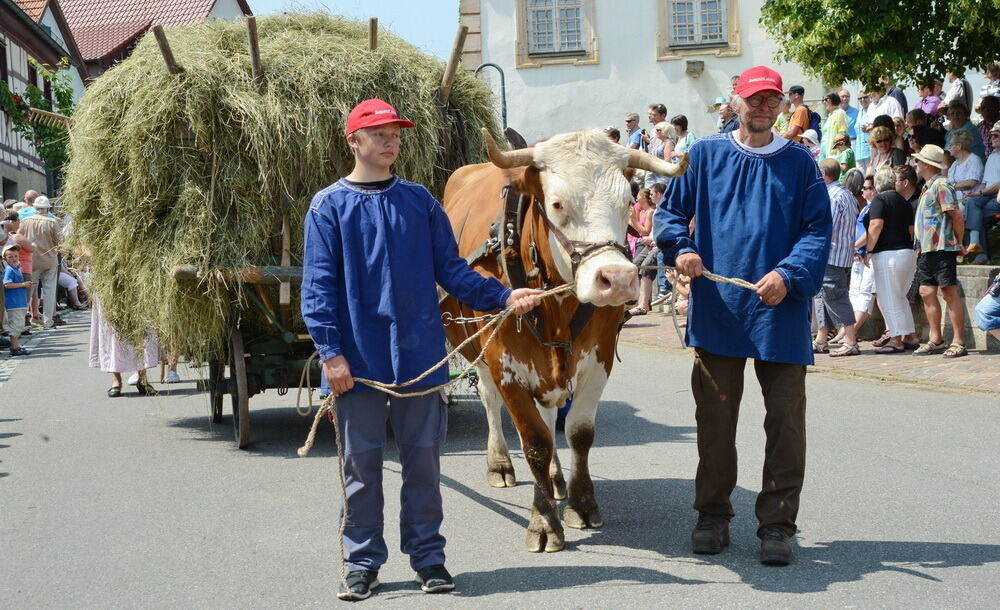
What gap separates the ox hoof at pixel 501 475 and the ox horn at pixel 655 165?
239cm

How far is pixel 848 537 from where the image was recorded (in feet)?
17.1

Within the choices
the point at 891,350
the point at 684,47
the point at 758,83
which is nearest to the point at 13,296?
the point at 891,350

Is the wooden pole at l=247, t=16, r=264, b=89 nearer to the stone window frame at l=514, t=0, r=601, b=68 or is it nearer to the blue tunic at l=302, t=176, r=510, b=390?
the blue tunic at l=302, t=176, r=510, b=390

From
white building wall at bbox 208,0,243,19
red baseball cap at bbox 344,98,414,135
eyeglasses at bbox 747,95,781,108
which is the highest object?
white building wall at bbox 208,0,243,19

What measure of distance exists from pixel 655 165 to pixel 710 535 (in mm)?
1648

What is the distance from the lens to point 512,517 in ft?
19.1

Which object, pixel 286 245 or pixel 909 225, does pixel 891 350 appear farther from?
pixel 286 245

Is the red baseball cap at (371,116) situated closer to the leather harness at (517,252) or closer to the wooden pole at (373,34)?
the leather harness at (517,252)

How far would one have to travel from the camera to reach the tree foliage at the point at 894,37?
13.0 meters

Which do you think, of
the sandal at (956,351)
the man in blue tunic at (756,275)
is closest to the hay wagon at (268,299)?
the man in blue tunic at (756,275)

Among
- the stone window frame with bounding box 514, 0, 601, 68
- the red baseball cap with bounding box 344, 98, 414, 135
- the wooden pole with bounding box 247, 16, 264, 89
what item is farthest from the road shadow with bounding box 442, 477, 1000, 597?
the stone window frame with bounding box 514, 0, 601, 68

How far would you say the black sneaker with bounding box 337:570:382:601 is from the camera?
449 cm

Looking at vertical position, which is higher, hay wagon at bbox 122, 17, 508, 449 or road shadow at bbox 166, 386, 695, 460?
hay wagon at bbox 122, 17, 508, 449

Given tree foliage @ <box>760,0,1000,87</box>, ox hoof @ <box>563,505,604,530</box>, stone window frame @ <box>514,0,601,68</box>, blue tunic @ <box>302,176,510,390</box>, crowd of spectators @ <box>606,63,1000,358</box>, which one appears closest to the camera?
blue tunic @ <box>302,176,510,390</box>
